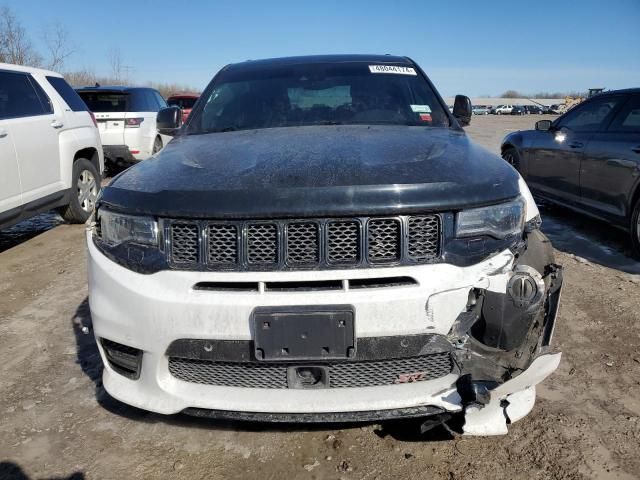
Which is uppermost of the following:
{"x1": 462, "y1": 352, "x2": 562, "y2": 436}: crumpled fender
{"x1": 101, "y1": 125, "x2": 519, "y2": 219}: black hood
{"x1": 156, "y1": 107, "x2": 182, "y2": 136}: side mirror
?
{"x1": 156, "y1": 107, "x2": 182, "y2": 136}: side mirror

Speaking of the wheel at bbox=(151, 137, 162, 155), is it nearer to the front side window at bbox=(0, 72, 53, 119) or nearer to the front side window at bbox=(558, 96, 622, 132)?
the front side window at bbox=(0, 72, 53, 119)

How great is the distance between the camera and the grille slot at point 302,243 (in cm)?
188

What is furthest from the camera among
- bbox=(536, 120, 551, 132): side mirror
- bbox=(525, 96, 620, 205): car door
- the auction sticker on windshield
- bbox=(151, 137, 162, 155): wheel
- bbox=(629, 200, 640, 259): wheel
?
bbox=(151, 137, 162, 155): wheel

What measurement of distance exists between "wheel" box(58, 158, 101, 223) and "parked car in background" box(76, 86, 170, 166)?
9.44 feet

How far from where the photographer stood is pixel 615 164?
4891mm

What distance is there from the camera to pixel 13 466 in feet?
7.20

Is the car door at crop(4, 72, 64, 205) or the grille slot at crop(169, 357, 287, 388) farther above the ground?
the car door at crop(4, 72, 64, 205)

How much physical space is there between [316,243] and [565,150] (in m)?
4.91

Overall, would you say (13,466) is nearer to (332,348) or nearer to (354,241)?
(332,348)

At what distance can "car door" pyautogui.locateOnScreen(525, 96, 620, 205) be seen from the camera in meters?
5.48

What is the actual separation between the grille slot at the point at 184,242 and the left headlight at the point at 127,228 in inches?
3.2

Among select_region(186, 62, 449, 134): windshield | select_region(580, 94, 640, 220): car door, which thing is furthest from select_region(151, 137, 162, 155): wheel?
select_region(580, 94, 640, 220): car door

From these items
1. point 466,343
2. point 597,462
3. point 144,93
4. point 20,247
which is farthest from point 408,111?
point 144,93

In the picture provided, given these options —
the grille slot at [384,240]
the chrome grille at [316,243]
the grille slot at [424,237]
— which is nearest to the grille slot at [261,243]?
the chrome grille at [316,243]
